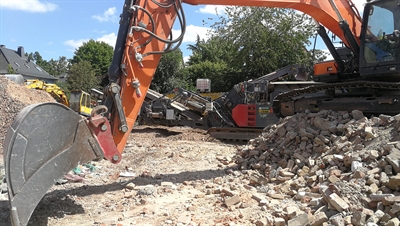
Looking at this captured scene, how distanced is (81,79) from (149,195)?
117 ft

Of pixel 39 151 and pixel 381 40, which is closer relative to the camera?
pixel 39 151

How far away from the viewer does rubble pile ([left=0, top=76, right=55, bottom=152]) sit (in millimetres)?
10401

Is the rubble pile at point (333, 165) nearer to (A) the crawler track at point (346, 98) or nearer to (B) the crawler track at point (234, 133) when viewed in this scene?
(A) the crawler track at point (346, 98)

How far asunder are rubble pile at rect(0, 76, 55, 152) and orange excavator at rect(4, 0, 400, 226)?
648 centimetres

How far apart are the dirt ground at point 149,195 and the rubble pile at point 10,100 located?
4500 millimetres

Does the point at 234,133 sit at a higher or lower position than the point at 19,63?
lower

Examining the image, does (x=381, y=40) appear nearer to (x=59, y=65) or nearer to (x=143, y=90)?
(x=143, y=90)

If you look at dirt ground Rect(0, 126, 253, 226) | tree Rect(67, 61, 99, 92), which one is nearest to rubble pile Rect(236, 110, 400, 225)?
dirt ground Rect(0, 126, 253, 226)

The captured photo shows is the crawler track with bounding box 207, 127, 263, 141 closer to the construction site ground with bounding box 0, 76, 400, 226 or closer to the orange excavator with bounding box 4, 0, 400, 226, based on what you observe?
the orange excavator with bounding box 4, 0, 400, 226

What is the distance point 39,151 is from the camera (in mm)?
3715

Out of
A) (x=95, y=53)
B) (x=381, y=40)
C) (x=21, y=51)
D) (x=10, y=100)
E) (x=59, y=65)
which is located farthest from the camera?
(x=59, y=65)

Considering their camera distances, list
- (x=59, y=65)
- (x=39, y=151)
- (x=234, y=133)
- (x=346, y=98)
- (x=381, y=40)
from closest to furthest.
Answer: (x=39, y=151), (x=381, y=40), (x=346, y=98), (x=234, y=133), (x=59, y=65)

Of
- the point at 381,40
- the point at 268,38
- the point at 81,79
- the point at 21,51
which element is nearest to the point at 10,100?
the point at 381,40

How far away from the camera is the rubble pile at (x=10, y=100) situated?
10401 mm
